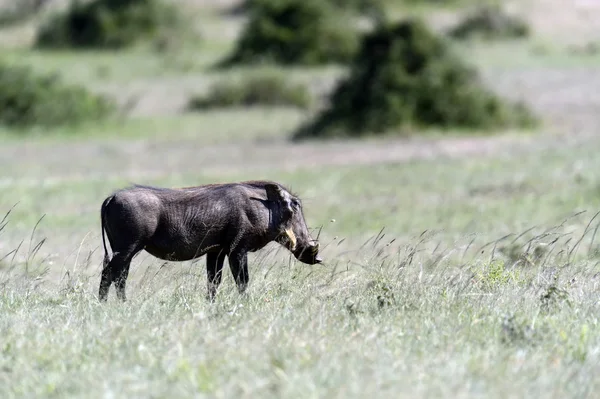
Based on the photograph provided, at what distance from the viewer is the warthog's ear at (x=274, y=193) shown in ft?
26.8

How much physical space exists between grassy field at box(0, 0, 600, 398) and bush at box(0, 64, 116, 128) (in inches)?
138

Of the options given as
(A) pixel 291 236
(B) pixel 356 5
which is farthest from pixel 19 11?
(A) pixel 291 236

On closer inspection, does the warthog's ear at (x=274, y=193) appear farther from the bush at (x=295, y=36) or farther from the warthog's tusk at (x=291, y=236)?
the bush at (x=295, y=36)

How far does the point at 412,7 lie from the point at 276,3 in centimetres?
990

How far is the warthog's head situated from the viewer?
8148 millimetres

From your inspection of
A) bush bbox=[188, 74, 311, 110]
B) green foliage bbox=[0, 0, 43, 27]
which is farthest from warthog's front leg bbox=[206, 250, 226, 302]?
green foliage bbox=[0, 0, 43, 27]

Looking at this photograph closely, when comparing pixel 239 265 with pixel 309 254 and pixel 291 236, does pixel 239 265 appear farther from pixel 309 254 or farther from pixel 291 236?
pixel 309 254

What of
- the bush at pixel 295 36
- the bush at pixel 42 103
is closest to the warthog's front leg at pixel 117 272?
the bush at pixel 42 103

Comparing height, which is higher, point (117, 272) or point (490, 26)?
point (117, 272)

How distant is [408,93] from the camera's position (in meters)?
26.2

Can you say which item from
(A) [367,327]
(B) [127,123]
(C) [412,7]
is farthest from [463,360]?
(C) [412,7]

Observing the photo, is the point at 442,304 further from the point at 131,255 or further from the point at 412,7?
the point at 412,7

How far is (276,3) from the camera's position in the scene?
3984cm

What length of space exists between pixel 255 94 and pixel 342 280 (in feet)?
84.5
